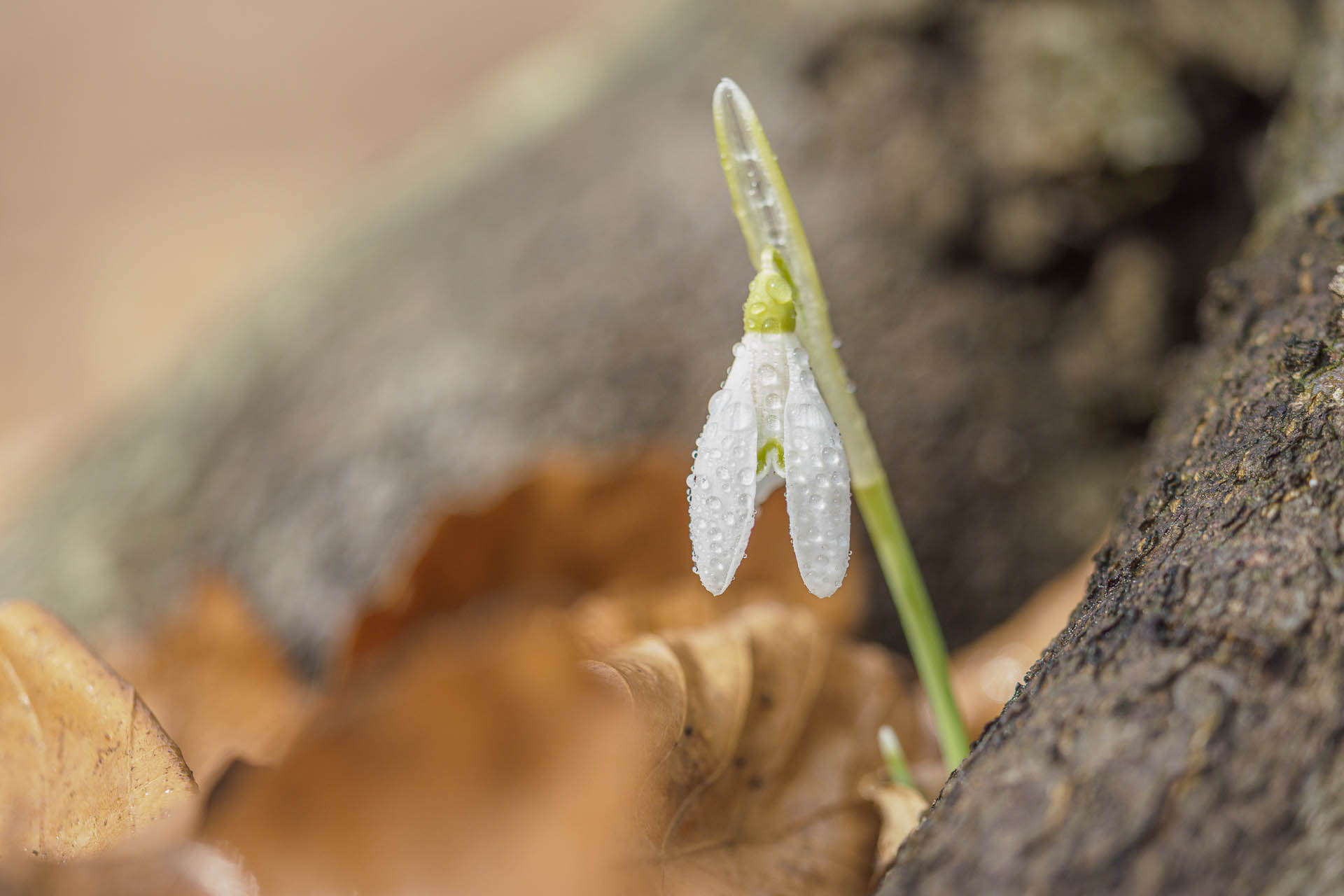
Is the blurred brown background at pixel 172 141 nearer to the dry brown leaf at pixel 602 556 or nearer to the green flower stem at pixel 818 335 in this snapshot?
the dry brown leaf at pixel 602 556

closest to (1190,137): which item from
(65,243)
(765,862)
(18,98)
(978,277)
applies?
(978,277)

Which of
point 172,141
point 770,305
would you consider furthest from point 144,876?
point 172,141

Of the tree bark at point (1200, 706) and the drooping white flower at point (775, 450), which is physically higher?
the drooping white flower at point (775, 450)

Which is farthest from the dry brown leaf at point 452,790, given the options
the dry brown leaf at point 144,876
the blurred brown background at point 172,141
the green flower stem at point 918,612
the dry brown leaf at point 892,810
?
the blurred brown background at point 172,141

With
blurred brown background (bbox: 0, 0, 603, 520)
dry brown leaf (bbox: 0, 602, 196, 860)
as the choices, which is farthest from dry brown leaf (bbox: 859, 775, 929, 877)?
blurred brown background (bbox: 0, 0, 603, 520)

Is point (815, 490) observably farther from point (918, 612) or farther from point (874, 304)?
point (874, 304)

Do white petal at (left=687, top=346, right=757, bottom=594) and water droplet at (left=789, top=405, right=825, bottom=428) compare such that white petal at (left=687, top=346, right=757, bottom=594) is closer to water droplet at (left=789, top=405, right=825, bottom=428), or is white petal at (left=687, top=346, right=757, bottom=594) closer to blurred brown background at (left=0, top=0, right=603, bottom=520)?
water droplet at (left=789, top=405, right=825, bottom=428)

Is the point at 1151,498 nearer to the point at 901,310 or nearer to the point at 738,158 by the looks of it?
the point at 738,158
